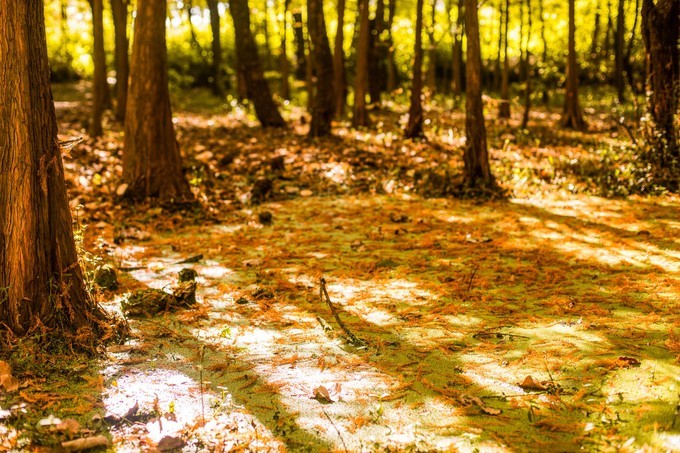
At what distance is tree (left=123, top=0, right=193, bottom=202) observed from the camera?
8.95 metres

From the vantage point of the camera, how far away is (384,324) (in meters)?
4.84

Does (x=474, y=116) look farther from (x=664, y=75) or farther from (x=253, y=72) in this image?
(x=253, y=72)

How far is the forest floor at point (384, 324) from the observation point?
3.30 m

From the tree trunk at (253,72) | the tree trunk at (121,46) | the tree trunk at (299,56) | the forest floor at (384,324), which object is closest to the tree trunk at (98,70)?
the tree trunk at (121,46)

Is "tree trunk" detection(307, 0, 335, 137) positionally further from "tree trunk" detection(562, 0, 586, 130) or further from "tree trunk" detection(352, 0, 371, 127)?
"tree trunk" detection(562, 0, 586, 130)

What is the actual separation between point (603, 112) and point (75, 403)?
896 inches

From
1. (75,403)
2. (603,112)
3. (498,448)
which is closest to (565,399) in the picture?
(498,448)

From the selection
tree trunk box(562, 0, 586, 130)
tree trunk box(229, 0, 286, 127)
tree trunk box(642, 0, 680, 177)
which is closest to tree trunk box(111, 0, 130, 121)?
tree trunk box(229, 0, 286, 127)

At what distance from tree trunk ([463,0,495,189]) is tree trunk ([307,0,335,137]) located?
4.72 meters

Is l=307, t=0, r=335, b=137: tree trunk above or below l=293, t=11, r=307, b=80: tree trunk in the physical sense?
below

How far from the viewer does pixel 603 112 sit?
898 inches

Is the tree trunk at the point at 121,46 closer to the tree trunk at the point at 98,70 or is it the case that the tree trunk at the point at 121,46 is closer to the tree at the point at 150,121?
the tree trunk at the point at 98,70

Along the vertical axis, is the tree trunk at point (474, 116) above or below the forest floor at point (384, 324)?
above

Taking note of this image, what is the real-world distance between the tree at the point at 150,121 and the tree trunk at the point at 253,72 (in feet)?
20.9
